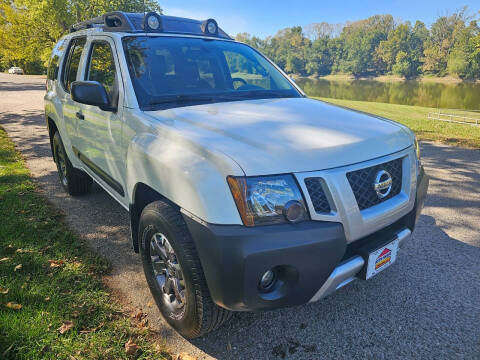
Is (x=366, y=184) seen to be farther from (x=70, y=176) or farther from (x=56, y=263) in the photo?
(x=70, y=176)

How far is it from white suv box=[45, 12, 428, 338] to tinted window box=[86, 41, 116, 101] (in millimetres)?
25

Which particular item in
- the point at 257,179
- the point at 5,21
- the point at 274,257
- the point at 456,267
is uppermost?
the point at 5,21

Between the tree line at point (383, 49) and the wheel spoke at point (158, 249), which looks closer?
the wheel spoke at point (158, 249)

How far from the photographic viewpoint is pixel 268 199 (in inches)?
66.8

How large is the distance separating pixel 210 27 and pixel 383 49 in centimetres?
12619

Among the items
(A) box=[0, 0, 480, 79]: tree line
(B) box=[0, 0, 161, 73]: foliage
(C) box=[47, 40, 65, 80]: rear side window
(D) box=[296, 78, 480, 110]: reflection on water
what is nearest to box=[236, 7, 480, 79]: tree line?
(A) box=[0, 0, 480, 79]: tree line

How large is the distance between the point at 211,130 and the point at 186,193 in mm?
453

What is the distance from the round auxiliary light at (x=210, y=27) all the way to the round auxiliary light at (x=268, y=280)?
268cm

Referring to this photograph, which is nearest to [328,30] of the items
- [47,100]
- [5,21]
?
[5,21]

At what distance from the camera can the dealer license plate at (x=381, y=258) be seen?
1.95m

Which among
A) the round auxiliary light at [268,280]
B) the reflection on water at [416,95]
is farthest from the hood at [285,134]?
the reflection on water at [416,95]

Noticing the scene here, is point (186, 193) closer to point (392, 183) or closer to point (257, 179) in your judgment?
point (257, 179)

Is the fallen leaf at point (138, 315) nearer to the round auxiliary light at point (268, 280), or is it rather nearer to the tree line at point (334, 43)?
the round auxiliary light at point (268, 280)

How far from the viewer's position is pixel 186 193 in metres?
1.77
